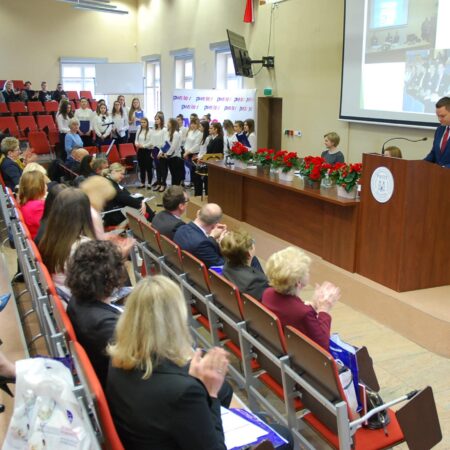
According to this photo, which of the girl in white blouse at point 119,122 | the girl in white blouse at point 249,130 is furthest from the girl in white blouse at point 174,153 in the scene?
the girl in white blouse at point 119,122

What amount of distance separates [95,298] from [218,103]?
985 centimetres

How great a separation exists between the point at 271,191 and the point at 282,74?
16.5ft

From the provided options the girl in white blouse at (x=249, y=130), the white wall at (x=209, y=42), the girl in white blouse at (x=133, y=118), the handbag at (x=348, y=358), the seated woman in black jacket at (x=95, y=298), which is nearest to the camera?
the seated woman in black jacket at (x=95, y=298)

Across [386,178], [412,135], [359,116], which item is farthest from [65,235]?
[359,116]

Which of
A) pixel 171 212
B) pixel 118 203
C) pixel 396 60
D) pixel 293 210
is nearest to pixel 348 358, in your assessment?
pixel 171 212

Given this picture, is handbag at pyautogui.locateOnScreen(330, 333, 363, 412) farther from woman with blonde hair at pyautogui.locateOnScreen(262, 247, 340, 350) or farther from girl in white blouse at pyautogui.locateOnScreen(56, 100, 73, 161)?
girl in white blouse at pyautogui.locateOnScreen(56, 100, 73, 161)

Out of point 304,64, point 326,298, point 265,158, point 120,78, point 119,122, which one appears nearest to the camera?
point 326,298

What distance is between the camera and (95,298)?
2164 mm

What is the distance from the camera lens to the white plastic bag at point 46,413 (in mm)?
1554

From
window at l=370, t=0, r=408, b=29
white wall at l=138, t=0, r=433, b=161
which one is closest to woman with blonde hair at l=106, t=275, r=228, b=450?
white wall at l=138, t=0, r=433, b=161

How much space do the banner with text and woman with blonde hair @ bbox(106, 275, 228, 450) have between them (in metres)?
9.49

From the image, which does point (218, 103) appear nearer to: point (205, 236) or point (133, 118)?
point (133, 118)

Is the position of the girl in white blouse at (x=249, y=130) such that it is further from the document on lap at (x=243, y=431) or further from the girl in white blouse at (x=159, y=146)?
the document on lap at (x=243, y=431)

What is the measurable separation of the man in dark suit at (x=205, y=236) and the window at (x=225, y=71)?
9.06 m
